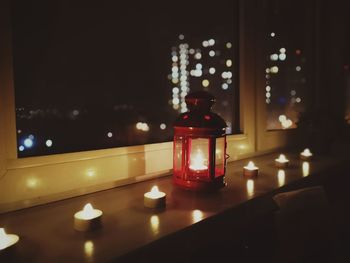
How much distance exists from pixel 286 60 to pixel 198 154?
1.39 m

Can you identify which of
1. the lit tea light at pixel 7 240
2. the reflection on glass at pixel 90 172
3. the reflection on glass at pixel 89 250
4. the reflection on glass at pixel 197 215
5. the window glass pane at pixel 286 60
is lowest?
the reflection on glass at pixel 197 215

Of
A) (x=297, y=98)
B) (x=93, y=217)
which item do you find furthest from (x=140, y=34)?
(x=297, y=98)

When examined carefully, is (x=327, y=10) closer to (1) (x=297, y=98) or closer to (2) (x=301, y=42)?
(2) (x=301, y=42)

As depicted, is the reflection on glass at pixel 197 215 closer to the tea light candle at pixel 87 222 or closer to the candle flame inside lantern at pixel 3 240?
the tea light candle at pixel 87 222

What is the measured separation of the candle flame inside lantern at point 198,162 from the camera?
1141 millimetres

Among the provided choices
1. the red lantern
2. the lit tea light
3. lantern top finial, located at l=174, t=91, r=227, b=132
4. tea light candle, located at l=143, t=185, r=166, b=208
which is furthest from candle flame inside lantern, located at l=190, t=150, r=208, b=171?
the lit tea light

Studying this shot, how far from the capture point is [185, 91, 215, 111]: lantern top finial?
3.49ft

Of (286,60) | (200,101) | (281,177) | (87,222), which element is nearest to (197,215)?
(87,222)

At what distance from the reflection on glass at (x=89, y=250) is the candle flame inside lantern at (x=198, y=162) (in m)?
0.53

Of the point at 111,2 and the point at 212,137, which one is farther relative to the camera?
the point at 111,2

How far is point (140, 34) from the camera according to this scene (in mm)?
1354

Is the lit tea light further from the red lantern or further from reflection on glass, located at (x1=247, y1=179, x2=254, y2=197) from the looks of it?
reflection on glass, located at (x1=247, y1=179, x2=254, y2=197)

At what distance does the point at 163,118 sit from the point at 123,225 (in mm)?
728

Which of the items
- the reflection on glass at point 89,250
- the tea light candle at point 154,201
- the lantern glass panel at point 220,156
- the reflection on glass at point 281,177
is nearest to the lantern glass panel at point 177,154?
the lantern glass panel at point 220,156
